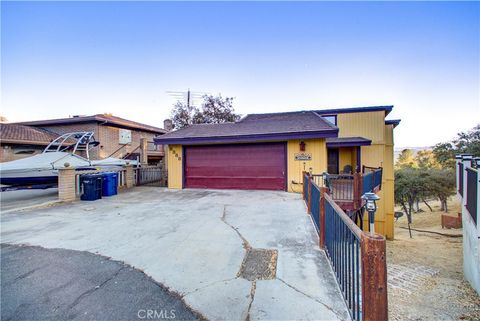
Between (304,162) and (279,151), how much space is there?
1.24 meters

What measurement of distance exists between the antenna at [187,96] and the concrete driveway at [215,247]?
62.1ft

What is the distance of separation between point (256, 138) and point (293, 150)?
180cm

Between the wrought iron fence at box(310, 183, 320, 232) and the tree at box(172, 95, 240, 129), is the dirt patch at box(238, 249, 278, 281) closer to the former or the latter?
the wrought iron fence at box(310, 183, 320, 232)

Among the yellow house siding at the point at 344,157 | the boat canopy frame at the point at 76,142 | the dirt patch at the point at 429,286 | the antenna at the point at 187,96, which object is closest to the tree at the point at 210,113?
the antenna at the point at 187,96

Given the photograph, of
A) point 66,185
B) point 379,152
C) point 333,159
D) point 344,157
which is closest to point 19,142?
point 66,185

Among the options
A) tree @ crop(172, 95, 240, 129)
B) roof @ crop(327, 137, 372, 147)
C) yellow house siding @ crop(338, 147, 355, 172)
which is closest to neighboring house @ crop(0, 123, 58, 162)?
tree @ crop(172, 95, 240, 129)

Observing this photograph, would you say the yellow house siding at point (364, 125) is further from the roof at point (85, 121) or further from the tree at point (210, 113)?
the roof at point (85, 121)

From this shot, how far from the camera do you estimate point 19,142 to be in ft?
40.3

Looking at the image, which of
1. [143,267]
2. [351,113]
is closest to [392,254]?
[351,113]

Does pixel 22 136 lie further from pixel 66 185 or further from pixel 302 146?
pixel 302 146

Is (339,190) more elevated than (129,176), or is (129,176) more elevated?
(129,176)

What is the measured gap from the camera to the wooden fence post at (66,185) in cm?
753

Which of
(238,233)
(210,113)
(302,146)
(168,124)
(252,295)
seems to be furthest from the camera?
(210,113)

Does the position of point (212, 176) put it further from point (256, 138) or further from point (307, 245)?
point (307, 245)
